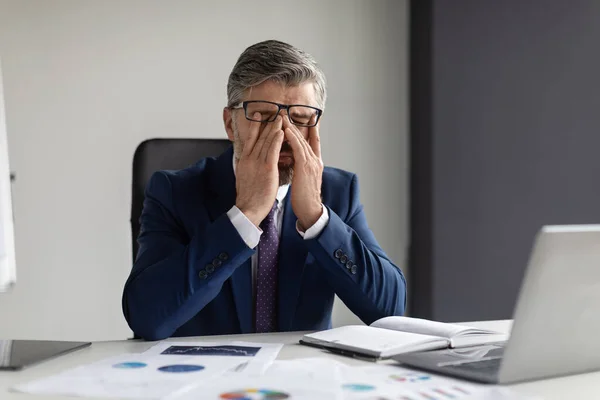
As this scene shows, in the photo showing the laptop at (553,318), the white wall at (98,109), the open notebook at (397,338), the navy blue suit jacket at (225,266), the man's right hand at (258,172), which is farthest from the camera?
the white wall at (98,109)

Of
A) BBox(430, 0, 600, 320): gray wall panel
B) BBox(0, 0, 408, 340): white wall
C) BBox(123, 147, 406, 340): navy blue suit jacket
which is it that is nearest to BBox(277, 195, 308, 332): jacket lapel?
BBox(123, 147, 406, 340): navy blue suit jacket

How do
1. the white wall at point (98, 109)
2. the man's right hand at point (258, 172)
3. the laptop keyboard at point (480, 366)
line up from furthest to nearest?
the white wall at point (98, 109) < the man's right hand at point (258, 172) < the laptop keyboard at point (480, 366)

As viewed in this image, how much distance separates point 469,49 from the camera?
342cm

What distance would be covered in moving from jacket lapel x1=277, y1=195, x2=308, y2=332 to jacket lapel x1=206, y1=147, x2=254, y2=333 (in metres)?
0.07

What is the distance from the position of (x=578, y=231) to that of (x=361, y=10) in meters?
2.72

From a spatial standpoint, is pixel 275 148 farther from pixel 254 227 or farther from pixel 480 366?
pixel 480 366

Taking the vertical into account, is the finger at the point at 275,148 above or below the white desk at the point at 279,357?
above

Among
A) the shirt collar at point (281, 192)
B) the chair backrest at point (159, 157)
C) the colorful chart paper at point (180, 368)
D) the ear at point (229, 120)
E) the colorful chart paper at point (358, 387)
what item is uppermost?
the ear at point (229, 120)

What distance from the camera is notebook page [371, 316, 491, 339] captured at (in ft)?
4.19

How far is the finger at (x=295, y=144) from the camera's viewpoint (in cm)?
170

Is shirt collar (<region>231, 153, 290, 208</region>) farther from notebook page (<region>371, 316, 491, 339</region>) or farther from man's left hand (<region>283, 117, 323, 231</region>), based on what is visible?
Result: notebook page (<region>371, 316, 491, 339</region>)

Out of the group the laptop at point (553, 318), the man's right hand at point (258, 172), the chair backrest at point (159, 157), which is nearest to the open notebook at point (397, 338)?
the laptop at point (553, 318)

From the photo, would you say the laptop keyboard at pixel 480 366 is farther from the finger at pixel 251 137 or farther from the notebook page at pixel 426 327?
the finger at pixel 251 137

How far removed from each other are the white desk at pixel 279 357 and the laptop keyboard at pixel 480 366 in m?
0.05
